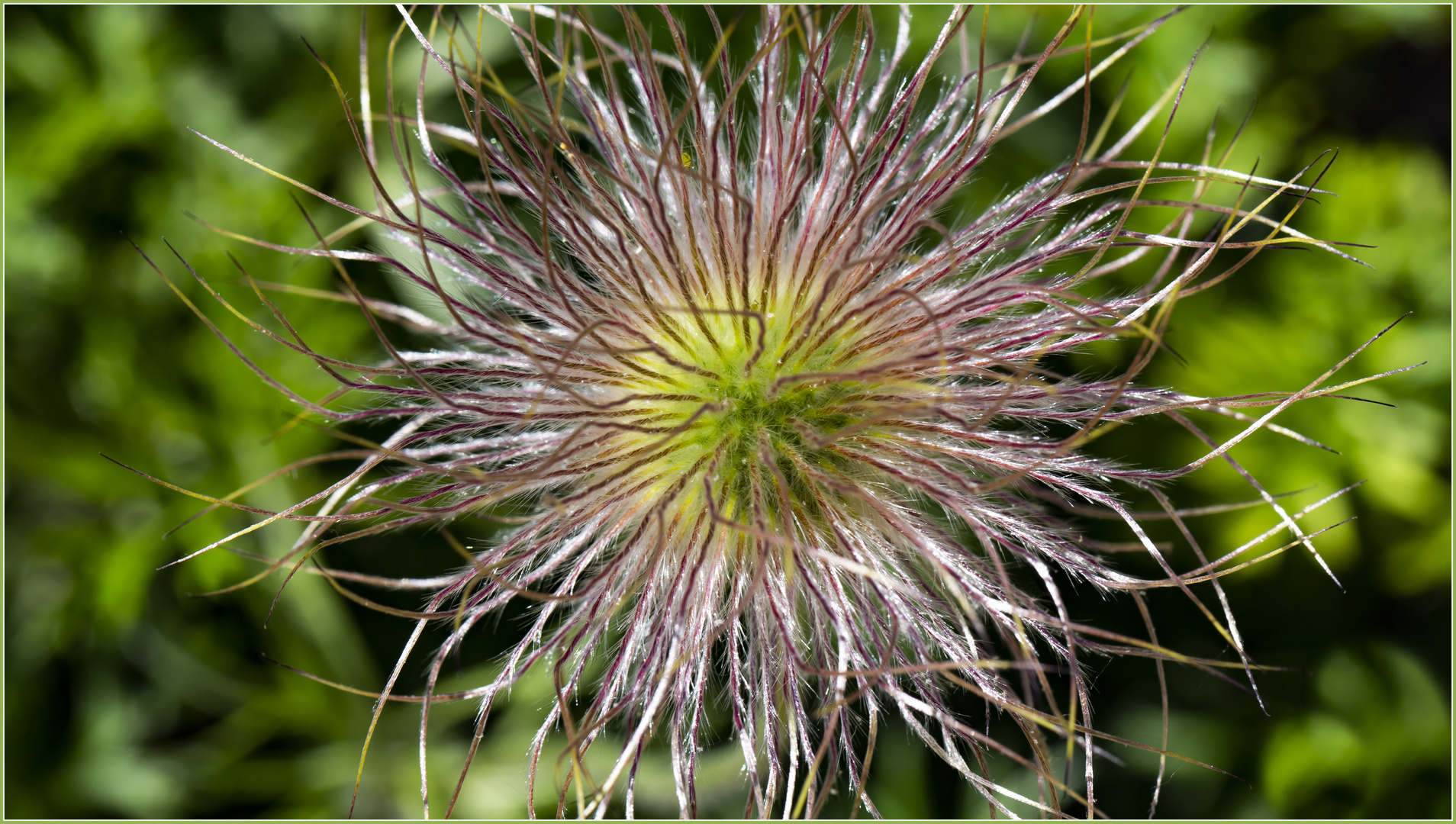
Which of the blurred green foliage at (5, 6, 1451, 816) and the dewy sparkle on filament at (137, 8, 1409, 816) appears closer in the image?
the dewy sparkle on filament at (137, 8, 1409, 816)

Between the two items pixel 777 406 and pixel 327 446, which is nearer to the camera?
pixel 777 406

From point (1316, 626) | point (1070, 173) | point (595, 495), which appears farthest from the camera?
point (1316, 626)

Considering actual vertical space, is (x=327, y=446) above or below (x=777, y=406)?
above

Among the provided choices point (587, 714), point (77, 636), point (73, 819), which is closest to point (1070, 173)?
point (587, 714)

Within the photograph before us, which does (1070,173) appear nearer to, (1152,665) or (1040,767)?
(1040,767)
